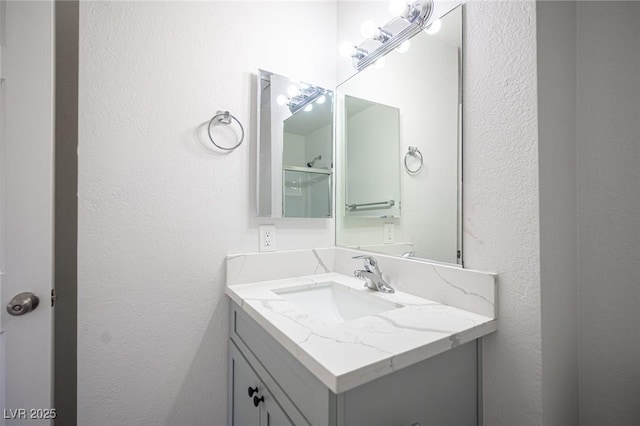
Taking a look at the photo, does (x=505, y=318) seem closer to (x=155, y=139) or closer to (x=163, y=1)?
(x=155, y=139)

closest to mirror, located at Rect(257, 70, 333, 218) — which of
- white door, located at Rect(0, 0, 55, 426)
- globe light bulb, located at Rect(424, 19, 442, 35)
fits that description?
globe light bulb, located at Rect(424, 19, 442, 35)

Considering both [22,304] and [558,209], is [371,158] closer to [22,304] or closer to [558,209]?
[558,209]

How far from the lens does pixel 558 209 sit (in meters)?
0.76

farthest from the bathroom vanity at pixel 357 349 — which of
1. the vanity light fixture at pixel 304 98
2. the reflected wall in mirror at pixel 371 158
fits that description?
the vanity light fixture at pixel 304 98

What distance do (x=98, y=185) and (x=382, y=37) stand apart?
1227 millimetres

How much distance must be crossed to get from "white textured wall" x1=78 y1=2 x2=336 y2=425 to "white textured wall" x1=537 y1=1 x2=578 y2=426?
1028mm

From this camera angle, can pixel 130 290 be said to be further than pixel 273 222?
No

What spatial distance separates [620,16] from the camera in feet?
2.51

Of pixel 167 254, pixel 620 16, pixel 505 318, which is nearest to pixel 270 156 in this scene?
pixel 167 254

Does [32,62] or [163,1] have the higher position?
[163,1]

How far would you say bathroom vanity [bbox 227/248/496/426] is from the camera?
0.57 m

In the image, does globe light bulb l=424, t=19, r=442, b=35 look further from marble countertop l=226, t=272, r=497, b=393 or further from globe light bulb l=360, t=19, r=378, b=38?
marble countertop l=226, t=272, r=497, b=393

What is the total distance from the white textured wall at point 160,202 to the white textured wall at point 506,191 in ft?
2.84

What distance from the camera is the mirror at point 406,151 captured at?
914mm
